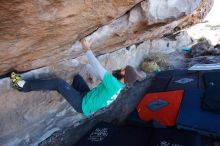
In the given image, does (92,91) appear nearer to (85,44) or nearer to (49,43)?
(85,44)

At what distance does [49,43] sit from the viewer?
296 cm

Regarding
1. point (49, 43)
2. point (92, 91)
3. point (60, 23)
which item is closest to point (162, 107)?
point (92, 91)

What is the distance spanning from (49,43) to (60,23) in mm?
507

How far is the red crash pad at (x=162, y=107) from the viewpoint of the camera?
12.8ft

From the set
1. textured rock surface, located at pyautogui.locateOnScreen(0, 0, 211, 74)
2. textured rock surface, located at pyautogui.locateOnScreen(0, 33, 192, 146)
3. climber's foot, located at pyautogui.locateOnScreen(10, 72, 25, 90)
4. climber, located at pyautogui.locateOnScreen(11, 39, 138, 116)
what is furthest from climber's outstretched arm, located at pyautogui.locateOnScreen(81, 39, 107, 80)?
climber's foot, located at pyautogui.locateOnScreen(10, 72, 25, 90)

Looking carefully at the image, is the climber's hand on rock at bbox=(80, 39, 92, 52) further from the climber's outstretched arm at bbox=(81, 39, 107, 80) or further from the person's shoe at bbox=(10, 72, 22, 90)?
the person's shoe at bbox=(10, 72, 22, 90)

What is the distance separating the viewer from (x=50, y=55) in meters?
3.42

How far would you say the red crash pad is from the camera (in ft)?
12.8

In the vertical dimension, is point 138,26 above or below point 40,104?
above

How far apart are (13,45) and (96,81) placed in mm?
2322

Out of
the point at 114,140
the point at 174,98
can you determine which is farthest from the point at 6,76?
the point at 174,98

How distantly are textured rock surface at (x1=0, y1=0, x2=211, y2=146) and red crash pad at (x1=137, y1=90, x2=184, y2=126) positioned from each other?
94cm

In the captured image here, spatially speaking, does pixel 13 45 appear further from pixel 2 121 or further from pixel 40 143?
pixel 40 143

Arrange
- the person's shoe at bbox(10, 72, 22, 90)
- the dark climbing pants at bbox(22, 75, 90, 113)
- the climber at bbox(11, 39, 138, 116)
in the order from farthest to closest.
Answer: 1. the dark climbing pants at bbox(22, 75, 90, 113)
2. the climber at bbox(11, 39, 138, 116)
3. the person's shoe at bbox(10, 72, 22, 90)
